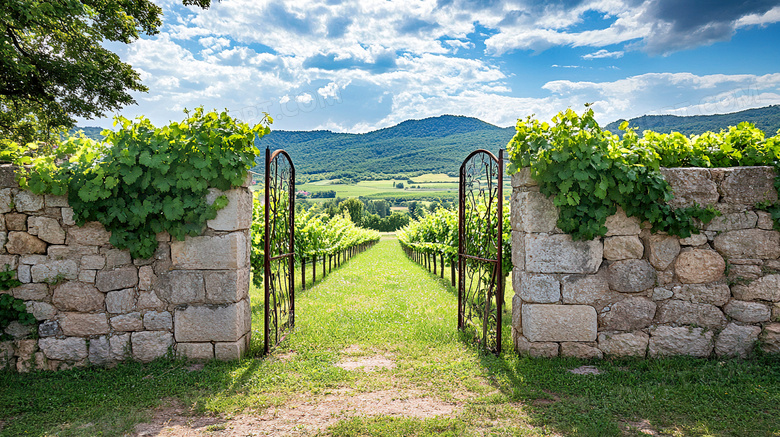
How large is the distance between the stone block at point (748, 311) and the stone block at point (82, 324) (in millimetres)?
6404

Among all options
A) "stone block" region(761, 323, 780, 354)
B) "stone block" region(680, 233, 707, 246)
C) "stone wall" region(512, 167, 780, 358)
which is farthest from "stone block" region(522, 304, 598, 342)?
"stone block" region(761, 323, 780, 354)

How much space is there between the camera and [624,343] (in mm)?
4086

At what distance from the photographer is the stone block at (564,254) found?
13.1ft

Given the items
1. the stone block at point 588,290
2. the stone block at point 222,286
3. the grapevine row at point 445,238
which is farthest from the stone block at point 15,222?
the stone block at point 588,290

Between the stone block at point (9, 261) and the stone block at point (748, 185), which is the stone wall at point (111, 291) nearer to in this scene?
the stone block at point (9, 261)

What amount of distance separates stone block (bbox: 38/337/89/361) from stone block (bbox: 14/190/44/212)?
1.34 m

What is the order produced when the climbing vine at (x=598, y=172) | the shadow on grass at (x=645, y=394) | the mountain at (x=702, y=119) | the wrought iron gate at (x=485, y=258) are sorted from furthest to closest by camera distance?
the mountain at (x=702, y=119)
the wrought iron gate at (x=485, y=258)
the climbing vine at (x=598, y=172)
the shadow on grass at (x=645, y=394)

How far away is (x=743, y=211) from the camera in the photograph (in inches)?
156

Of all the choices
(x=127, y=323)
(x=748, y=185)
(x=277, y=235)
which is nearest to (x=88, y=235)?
(x=127, y=323)

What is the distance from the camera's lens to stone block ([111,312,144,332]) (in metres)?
4.10

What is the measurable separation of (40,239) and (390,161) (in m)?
82.2

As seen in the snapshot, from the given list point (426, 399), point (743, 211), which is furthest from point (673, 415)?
point (743, 211)

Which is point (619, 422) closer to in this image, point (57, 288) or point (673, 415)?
point (673, 415)

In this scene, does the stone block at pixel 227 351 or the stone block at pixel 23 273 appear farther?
the stone block at pixel 227 351
